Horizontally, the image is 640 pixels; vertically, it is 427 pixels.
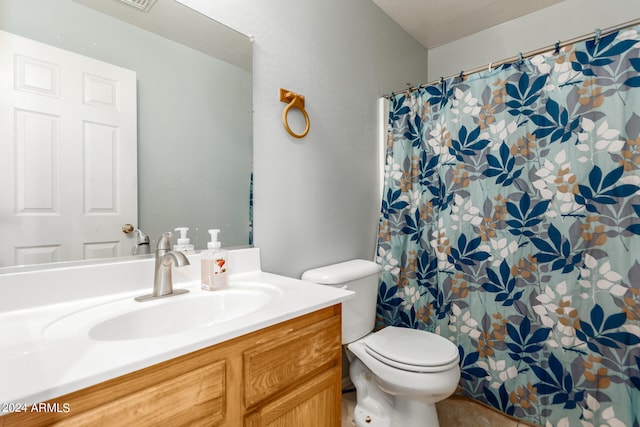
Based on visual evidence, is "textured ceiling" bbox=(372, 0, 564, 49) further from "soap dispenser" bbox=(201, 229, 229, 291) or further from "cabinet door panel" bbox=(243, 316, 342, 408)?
"cabinet door panel" bbox=(243, 316, 342, 408)

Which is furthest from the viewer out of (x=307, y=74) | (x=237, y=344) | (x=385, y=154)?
(x=385, y=154)

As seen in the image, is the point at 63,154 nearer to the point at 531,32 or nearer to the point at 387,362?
the point at 387,362

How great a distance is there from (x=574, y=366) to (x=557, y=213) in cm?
69

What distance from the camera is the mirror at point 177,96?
92 cm

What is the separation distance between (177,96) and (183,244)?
0.52 meters

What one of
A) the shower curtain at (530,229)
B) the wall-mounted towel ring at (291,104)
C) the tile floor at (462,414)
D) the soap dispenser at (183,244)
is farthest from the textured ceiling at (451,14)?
the tile floor at (462,414)

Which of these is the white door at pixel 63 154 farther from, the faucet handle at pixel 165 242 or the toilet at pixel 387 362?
the toilet at pixel 387 362

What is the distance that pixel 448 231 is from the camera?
5.82ft

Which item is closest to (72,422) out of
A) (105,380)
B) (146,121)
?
(105,380)

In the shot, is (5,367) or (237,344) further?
(237,344)

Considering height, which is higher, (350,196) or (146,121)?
(146,121)

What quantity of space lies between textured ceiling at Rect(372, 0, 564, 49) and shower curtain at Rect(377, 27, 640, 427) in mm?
602

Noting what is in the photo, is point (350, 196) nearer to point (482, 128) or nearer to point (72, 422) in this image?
point (482, 128)

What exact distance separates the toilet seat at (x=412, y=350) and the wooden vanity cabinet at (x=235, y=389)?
1.32 feet
